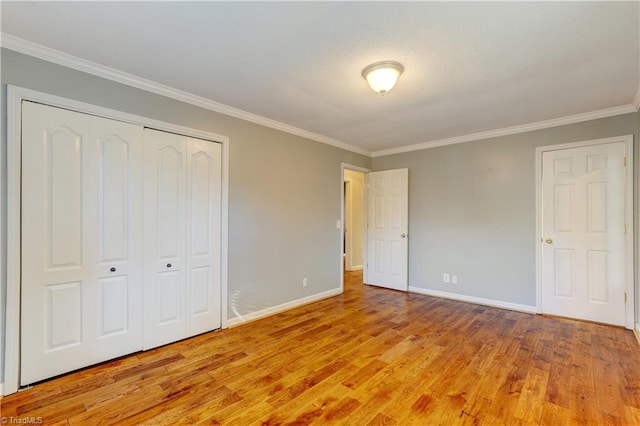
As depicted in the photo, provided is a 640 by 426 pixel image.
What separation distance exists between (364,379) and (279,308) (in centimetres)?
182

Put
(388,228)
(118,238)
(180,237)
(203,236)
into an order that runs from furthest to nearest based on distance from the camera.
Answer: (388,228) → (203,236) → (180,237) → (118,238)

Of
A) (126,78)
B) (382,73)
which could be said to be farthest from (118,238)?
(382,73)

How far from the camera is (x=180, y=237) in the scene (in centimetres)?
299

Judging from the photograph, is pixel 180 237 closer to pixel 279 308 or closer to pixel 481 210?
pixel 279 308

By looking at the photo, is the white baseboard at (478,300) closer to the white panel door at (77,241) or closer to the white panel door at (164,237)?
the white panel door at (164,237)

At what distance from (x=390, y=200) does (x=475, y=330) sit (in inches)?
98.9

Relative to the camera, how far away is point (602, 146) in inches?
136

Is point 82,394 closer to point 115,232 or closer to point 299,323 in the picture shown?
point 115,232

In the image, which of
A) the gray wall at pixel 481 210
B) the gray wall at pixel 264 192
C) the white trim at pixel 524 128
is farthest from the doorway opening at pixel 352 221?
the gray wall at pixel 264 192

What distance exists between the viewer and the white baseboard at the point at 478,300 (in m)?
3.96

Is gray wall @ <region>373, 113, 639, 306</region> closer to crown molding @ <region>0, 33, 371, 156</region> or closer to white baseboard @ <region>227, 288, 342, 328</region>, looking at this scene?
white baseboard @ <region>227, 288, 342, 328</region>

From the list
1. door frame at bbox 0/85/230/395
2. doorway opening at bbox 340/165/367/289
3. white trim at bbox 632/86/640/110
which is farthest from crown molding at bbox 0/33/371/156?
white trim at bbox 632/86/640/110

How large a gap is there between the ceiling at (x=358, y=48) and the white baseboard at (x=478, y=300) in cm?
255

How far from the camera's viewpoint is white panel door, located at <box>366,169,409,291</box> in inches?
199
